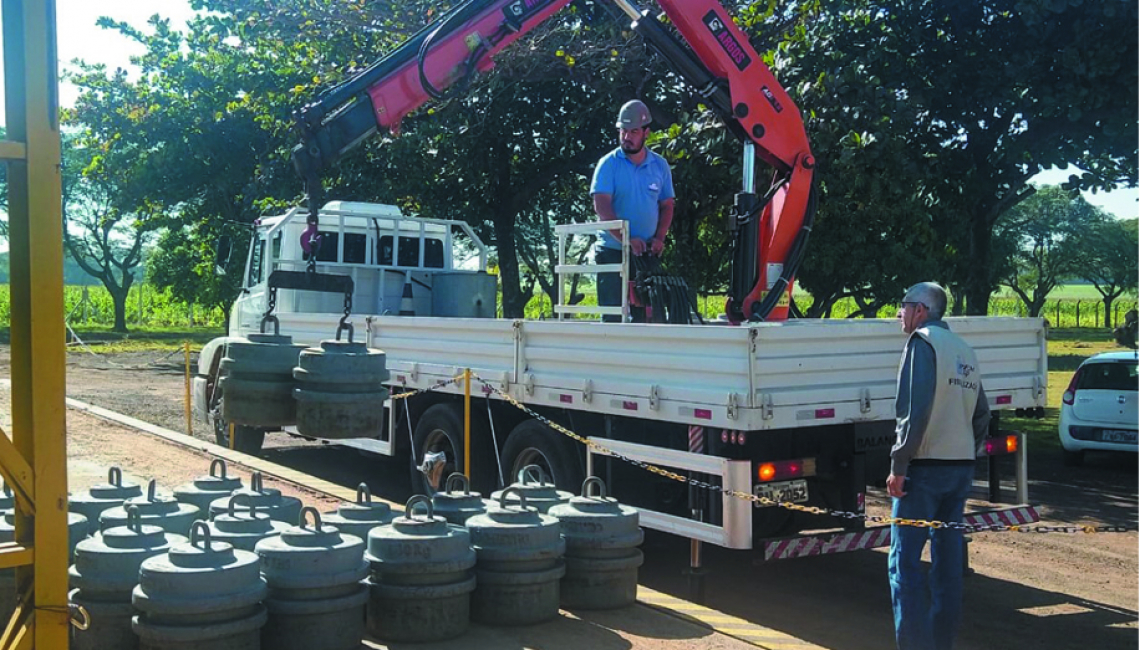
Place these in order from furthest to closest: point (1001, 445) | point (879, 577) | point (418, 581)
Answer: point (879, 577), point (1001, 445), point (418, 581)

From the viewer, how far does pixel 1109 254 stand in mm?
59344

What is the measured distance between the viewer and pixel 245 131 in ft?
86.5

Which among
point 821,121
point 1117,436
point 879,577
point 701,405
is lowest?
point 879,577

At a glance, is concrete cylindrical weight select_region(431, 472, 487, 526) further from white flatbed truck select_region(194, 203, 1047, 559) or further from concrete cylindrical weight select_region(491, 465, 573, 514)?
white flatbed truck select_region(194, 203, 1047, 559)

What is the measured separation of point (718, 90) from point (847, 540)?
426 cm

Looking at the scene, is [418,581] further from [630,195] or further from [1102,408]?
[1102,408]

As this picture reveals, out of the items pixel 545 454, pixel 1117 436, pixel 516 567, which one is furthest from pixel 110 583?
pixel 1117 436

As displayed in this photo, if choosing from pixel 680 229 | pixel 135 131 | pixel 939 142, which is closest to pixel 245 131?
pixel 135 131

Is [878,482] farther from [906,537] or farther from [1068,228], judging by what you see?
[1068,228]

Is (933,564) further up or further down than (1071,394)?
further down

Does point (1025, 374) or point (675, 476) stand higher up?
point (1025, 374)

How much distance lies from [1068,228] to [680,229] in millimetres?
50910

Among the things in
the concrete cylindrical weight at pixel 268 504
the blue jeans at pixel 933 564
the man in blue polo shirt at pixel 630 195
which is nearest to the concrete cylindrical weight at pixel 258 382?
the concrete cylindrical weight at pixel 268 504

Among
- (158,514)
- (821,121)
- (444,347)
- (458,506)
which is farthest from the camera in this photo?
(821,121)
